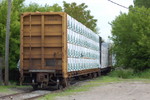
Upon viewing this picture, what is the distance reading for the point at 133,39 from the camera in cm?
3634

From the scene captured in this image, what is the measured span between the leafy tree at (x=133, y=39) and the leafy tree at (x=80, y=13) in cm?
2693

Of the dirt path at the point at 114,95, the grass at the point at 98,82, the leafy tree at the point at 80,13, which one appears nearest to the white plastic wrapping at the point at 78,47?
the grass at the point at 98,82

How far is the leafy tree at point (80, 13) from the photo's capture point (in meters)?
65.1

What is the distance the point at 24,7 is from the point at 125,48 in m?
12.4

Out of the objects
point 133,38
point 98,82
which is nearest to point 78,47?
point 98,82

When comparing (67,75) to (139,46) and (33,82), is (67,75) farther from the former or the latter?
(139,46)

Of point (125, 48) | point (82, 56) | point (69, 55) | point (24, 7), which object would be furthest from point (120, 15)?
point (69, 55)

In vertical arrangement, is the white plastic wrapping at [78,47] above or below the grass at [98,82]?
above

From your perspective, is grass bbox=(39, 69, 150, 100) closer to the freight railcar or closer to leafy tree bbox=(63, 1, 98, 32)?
the freight railcar

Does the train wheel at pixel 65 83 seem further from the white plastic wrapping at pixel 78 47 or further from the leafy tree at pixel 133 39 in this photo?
the leafy tree at pixel 133 39

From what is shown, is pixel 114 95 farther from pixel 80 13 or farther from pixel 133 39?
pixel 80 13

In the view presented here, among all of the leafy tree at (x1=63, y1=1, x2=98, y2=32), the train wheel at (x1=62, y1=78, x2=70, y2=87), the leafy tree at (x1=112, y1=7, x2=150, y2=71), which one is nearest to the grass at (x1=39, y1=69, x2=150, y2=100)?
the train wheel at (x1=62, y1=78, x2=70, y2=87)

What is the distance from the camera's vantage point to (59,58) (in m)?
18.1

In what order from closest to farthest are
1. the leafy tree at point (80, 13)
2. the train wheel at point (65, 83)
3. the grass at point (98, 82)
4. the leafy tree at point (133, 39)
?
1. the grass at point (98, 82)
2. the train wheel at point (65, 83)
3. the leafy tree at point (133, 39)
4. the leafy tree at point (80, 13)
